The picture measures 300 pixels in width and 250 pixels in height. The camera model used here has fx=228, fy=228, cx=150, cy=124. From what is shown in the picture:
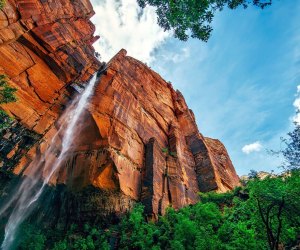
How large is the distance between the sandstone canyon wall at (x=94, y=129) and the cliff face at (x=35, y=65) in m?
0.10

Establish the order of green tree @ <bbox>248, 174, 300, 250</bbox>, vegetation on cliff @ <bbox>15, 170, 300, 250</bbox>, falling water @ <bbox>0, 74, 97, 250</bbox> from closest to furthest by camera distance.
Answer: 1. green tree @ <bbox>248, 174, 300, 250</bbox>
2. vegetation on cliff @ <bbox>15, 170, 300, 250</bbox>
3. falling water @ <bbox>0, 74, 97, 250</bbox>

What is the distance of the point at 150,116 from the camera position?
100 ft

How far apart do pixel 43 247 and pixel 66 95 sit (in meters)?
17.2

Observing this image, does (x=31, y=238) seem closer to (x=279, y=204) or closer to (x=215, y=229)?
(x=215, y=229)

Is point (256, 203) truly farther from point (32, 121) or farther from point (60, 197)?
point (32, 121)

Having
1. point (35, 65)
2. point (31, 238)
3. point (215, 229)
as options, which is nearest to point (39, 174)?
point (31, 238)

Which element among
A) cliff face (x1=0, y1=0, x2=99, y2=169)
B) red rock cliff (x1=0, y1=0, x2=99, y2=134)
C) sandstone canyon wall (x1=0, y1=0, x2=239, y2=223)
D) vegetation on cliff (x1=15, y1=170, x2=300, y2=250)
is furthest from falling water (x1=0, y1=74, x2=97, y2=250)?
vegetation on cliff (x1=15, y1=170, x2=300, y2=250)

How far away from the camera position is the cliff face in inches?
824

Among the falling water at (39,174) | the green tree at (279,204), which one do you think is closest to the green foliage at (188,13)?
the green tree at (279,204)

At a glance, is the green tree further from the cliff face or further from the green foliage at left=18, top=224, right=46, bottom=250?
the cliff face

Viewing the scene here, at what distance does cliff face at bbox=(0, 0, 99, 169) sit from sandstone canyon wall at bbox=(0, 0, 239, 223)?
0.10 meters

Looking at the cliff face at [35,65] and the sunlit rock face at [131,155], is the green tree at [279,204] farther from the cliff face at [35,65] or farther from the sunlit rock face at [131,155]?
the cliff face at [35,65]

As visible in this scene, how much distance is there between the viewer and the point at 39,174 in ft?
67.6

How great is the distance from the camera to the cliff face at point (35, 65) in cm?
2094
